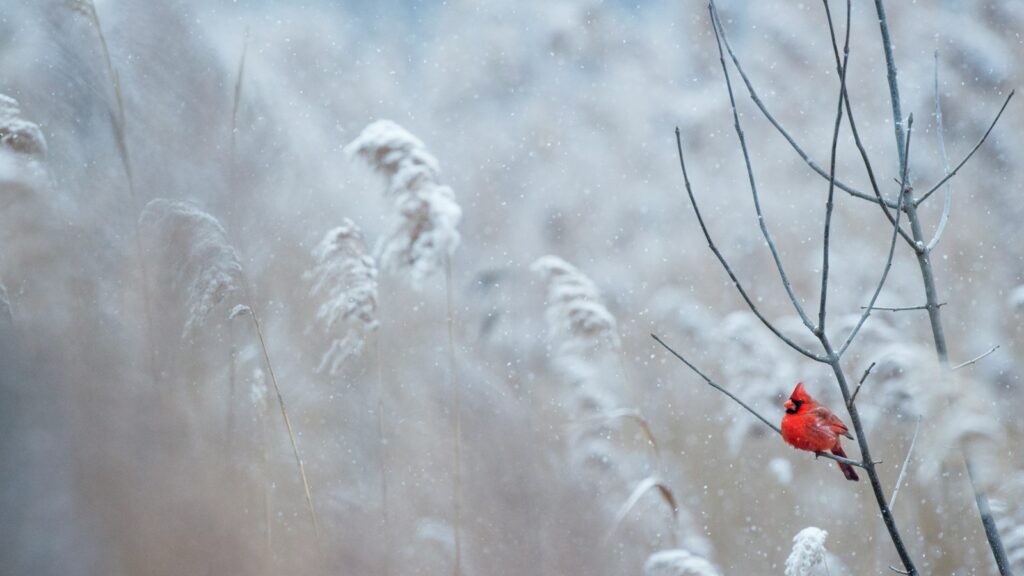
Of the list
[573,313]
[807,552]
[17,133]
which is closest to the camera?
[807,552]

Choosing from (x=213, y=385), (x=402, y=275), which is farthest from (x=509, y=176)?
(x=213, y=385)

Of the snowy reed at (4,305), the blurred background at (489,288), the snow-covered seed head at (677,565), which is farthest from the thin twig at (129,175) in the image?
the snow-covered seed head at (677,565)

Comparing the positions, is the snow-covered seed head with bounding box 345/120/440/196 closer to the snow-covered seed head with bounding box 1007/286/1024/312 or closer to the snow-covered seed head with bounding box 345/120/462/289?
the snow-covered seed head with bounding box 345/120/462/289

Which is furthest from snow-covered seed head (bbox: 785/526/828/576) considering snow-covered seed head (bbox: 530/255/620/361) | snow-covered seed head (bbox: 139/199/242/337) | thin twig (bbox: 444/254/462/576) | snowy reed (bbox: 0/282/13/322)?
snowy reed (bbox: 0/282/13/322)

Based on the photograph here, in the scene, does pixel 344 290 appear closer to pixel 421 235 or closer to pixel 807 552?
pixel 421 235

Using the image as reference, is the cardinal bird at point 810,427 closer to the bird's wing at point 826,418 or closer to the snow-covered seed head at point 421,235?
the bird's wing at point 826,418

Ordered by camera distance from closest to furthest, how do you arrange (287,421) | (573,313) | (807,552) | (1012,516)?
(807,552)
(1012,516)
(573,313)
(287,421)

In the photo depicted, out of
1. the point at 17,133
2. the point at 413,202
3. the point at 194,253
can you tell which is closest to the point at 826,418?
the point at 413,202
